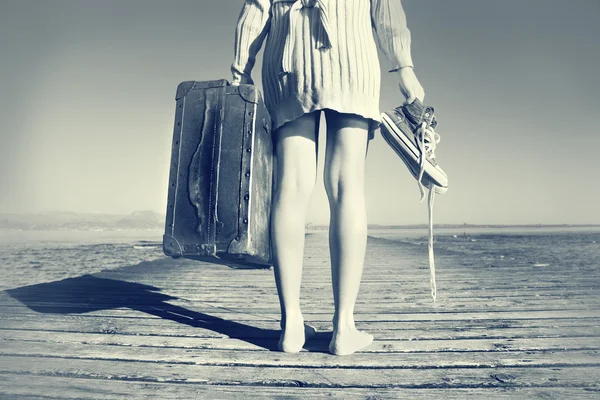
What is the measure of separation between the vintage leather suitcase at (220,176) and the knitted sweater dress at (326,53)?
0.13 meters

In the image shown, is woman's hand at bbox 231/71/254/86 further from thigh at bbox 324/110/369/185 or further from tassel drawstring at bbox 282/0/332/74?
thigh at bbox 324/110/369/185

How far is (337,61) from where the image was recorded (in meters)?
1.40

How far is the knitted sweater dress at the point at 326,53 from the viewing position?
1398mm

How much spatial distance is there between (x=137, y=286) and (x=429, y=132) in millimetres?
2366

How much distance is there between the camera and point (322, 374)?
1.17 m

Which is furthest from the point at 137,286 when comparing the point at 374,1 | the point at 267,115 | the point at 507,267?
the point at 507,267

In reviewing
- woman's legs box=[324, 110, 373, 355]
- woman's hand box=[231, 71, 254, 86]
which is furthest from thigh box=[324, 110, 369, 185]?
woman's hand box=[231, 71, 254, 86]

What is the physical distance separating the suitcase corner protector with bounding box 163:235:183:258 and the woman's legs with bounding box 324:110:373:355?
53cm

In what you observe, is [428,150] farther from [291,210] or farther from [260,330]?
[260,330]

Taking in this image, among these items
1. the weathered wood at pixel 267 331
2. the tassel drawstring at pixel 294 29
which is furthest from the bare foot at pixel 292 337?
the tassel drawstring at pixel 294 29

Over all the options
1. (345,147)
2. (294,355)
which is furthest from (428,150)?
(294,355)

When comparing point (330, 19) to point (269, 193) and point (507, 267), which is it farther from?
point (507, 267)

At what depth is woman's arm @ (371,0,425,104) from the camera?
1550mm

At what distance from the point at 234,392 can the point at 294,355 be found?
1.13 feet
